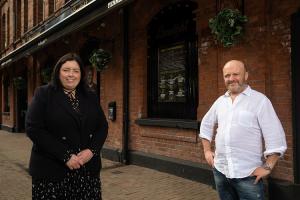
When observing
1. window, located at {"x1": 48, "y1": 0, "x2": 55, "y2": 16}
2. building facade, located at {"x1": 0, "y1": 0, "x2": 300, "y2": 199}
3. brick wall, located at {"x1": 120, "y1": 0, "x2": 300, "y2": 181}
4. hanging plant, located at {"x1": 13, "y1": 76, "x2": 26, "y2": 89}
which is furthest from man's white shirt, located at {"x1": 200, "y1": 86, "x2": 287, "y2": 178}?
A: hanging plant, located at {"x1": 13, "y1": 76, "x2": 26, "y2": 89}

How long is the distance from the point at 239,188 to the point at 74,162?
48.0 inches

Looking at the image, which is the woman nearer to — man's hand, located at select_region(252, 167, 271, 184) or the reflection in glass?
man's hand, located at select_region(252, 167, 271, 184)

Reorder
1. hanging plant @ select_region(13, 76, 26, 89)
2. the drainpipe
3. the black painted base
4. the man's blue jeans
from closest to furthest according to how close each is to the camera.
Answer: the man's blue jeans, the drainpipe, hanging plant @ select_region(13, 76, 26, 89), the black painted base

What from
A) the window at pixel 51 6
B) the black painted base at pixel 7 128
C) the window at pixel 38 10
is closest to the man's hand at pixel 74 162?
the window at pixel 51 6

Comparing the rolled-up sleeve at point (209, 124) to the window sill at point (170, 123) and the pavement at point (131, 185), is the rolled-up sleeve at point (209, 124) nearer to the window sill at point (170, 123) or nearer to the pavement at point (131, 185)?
the pavement at point (131, 185)

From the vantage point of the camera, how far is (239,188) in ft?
9.59

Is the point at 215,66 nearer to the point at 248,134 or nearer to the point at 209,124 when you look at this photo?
the point at 209,124

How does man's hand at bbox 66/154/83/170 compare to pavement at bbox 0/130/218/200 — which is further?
pavement at bbox 0/130/218/200

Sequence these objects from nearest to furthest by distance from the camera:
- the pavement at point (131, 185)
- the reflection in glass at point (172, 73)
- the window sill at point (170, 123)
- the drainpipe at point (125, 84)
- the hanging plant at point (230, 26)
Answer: the hanging plant at point (230, 26) → the pavement at point (131, 185) → the window sill at point (170, 123) → the reflection in glass at point (172, 73) → the drainpipe at point (125, 84)

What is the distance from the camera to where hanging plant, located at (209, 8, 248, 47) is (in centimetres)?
546

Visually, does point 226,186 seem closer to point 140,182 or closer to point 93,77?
point 140,182

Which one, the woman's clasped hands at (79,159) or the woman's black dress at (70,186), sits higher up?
the woman's clasped hands at (79,159)

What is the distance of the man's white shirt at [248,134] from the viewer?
110 inches

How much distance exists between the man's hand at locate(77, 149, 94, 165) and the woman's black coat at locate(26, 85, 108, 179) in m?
0.04
